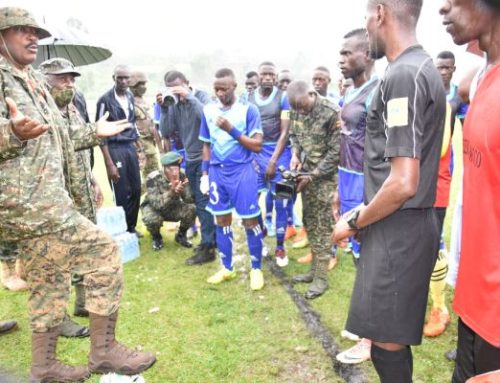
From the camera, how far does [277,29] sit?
84438 mm

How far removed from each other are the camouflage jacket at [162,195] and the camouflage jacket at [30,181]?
3.15 metres

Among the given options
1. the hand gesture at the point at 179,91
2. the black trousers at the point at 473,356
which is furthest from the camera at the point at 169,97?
the black trousers at the point at 473,356

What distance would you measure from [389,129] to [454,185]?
7683 mm

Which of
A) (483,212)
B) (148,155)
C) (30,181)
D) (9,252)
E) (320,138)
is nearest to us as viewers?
(483,212)

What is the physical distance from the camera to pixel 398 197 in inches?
75.2

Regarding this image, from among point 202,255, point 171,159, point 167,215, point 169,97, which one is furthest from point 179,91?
point 202,255

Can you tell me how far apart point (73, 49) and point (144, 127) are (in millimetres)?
1972

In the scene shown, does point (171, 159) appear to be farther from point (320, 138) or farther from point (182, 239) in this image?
point (320, 138)

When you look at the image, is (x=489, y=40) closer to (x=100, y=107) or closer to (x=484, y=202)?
(x=484, y=202)

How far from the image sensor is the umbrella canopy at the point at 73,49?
6.13m

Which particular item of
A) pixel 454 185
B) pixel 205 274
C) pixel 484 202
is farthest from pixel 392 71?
pixel 454 185

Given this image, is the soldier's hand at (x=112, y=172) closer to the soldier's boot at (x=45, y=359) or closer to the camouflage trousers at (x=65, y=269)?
the camouflage trousers at (x=65, y=269)

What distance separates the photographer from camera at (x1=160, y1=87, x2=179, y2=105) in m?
5.65

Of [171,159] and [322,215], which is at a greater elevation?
[171,159]
